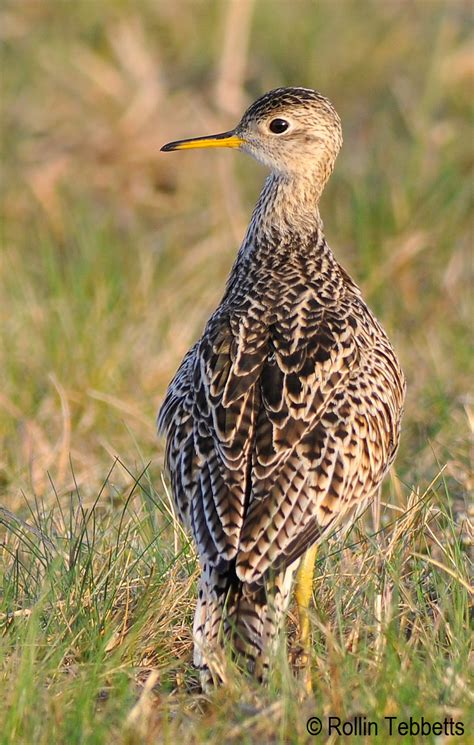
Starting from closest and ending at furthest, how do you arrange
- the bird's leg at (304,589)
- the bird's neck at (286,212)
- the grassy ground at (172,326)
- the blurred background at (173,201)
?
the grassy ground at (172,326) < the bird's leg at (304,589) < the bird's neck at (286,212) < the blurred background at (173,201)

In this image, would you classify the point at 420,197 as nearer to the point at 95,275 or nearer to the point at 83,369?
the point at 95,275

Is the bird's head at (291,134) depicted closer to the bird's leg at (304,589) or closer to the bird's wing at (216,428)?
the bird's wing at (216,428)

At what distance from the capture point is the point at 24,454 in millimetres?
6926

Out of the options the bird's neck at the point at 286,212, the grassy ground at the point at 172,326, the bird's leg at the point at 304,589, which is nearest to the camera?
the grassy ground at the point at 172,326

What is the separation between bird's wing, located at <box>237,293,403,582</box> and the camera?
4.62 meters

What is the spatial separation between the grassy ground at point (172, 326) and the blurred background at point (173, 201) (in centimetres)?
2

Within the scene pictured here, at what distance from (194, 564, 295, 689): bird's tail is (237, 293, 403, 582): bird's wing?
79 millimetres

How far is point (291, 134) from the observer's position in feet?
20.4

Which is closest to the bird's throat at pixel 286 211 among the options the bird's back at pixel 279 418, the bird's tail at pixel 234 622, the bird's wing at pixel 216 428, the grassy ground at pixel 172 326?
the bird's back at pixel 279 418

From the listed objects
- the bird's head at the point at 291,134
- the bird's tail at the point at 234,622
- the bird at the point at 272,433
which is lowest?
the bird's tail at the point at 234,622

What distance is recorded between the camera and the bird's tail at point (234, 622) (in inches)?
175

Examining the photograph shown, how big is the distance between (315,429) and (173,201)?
632 centimetres

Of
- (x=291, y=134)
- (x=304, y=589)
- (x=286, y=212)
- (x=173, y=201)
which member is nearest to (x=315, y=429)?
(x=304, y=589)

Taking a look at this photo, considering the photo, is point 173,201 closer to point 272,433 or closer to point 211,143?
point 211,143
